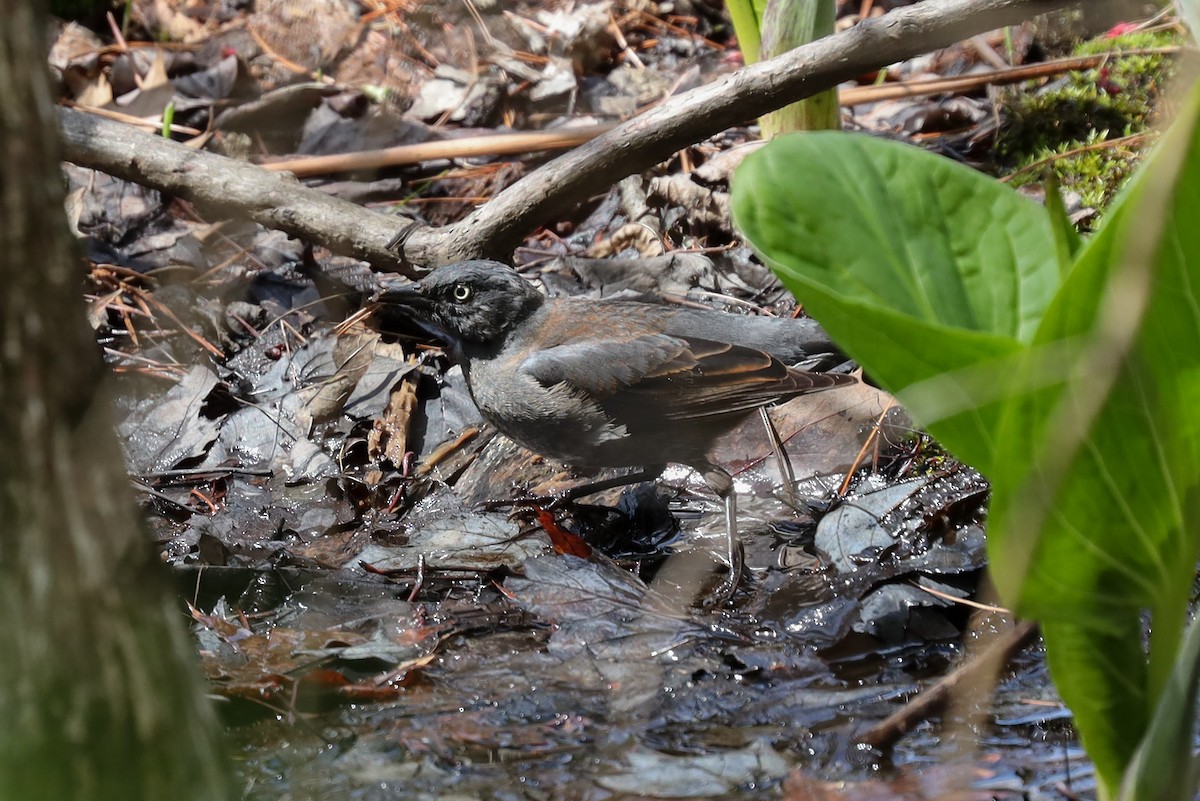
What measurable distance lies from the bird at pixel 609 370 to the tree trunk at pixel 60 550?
119 inches

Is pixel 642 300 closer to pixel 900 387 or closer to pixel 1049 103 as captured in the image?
pixel 1049 103

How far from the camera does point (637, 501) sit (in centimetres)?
521

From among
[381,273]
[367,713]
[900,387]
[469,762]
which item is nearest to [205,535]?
[367,713]

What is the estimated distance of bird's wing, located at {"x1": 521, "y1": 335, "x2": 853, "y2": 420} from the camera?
5.00 meters

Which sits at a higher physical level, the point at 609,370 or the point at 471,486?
the point at 609,370

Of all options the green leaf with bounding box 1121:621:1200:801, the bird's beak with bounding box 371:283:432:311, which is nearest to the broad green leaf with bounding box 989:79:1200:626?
the green leaf with bounding box 1121:621:1200:801

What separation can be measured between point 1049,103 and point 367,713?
17.8ft

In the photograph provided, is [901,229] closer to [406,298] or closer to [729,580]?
[729,580]

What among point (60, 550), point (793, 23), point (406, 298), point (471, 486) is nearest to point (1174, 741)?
point (60, 550)

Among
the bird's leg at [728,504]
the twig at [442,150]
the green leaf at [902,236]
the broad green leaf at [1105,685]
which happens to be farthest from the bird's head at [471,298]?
the broad green leaf at [1105,685]

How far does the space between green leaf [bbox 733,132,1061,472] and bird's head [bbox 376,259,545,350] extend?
3184mm

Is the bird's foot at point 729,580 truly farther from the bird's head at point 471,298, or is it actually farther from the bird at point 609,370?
the bird's head at point 471,298

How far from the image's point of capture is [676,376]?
5117 mm

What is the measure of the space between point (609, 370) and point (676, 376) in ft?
0.98
